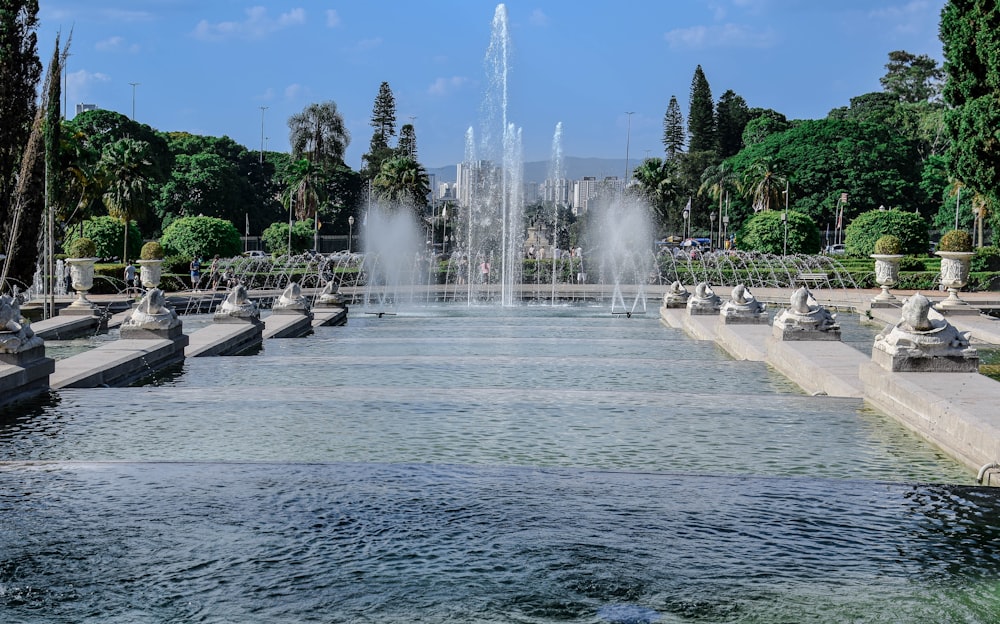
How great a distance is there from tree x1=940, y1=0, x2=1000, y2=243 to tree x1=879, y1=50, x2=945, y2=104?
63.5m

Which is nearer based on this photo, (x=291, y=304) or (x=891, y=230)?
(x=291, y=304)

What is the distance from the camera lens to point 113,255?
39438mm

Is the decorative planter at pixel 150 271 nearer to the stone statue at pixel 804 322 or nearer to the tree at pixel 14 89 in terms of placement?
the tree at pixel 14 89

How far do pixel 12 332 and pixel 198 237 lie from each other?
2968 cm

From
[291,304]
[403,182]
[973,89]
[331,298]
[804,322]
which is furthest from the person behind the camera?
[403,182]

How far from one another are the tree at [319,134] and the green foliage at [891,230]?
4165 cm

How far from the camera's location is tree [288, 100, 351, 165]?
245ft

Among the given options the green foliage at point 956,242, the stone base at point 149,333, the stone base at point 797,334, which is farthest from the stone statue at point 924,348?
the green foliage at point 956,242

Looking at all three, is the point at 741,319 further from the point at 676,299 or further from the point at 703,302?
the point at 676,299

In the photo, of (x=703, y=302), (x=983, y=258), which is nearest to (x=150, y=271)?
(x=703, y=302)

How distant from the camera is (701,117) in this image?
88.7m

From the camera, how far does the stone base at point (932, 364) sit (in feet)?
31.8

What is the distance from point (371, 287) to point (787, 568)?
2779 centimetres

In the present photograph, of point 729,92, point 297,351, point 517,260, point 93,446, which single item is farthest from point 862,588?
point 729,92
